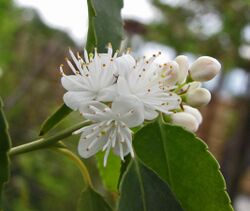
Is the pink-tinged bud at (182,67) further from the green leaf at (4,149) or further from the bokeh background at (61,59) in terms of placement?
the bokeh background at (61,59)

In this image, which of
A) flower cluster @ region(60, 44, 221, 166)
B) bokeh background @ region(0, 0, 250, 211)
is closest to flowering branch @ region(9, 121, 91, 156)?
flower cluster @ region(60, 44, 221, 166)

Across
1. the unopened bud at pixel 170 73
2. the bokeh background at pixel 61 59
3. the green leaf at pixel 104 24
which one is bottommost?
the bokeh background at pixel 61 59

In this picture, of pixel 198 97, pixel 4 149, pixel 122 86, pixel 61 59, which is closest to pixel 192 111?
pixel 198 97

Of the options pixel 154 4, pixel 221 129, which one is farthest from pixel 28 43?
pixel 221 129

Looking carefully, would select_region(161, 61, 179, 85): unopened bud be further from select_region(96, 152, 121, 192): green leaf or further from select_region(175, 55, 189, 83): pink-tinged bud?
select_region(96, 152, 121, 192): green leaf

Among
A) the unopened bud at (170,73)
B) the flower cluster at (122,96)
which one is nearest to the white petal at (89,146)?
the flower cluster at (122,96)

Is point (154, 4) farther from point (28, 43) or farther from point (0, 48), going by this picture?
point (0, 48)
